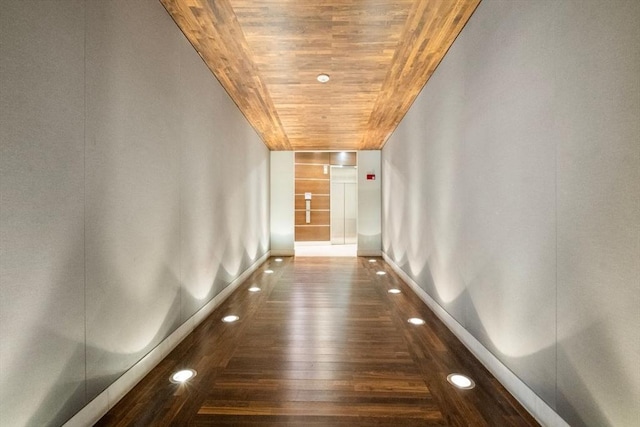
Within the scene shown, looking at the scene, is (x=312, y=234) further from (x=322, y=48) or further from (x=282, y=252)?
(x=322, y=48)

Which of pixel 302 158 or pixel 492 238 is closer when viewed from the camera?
pixel 492 238

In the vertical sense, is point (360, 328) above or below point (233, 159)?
below

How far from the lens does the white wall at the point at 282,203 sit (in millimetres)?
7973

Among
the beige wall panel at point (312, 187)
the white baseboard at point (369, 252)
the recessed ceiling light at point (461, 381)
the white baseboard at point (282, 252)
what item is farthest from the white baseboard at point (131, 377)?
the beige wall panel at point (312, 187)

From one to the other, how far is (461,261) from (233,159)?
3.61 m

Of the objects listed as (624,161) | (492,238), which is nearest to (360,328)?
(492,238)

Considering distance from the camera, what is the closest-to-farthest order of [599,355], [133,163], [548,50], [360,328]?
[599,355] < [548,50] < [133,163] < [360,328]

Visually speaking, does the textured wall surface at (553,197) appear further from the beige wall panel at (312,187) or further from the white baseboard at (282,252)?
the beige wall panel at (312,187)

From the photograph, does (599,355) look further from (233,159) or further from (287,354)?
(233,159)

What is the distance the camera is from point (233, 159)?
457cm

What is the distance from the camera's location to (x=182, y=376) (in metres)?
2.17

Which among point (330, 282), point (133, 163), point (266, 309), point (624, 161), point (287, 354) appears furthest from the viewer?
point (330, 282)

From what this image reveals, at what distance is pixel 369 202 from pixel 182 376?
21.2 feet

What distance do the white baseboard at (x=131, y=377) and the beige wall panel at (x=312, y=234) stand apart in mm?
6504
